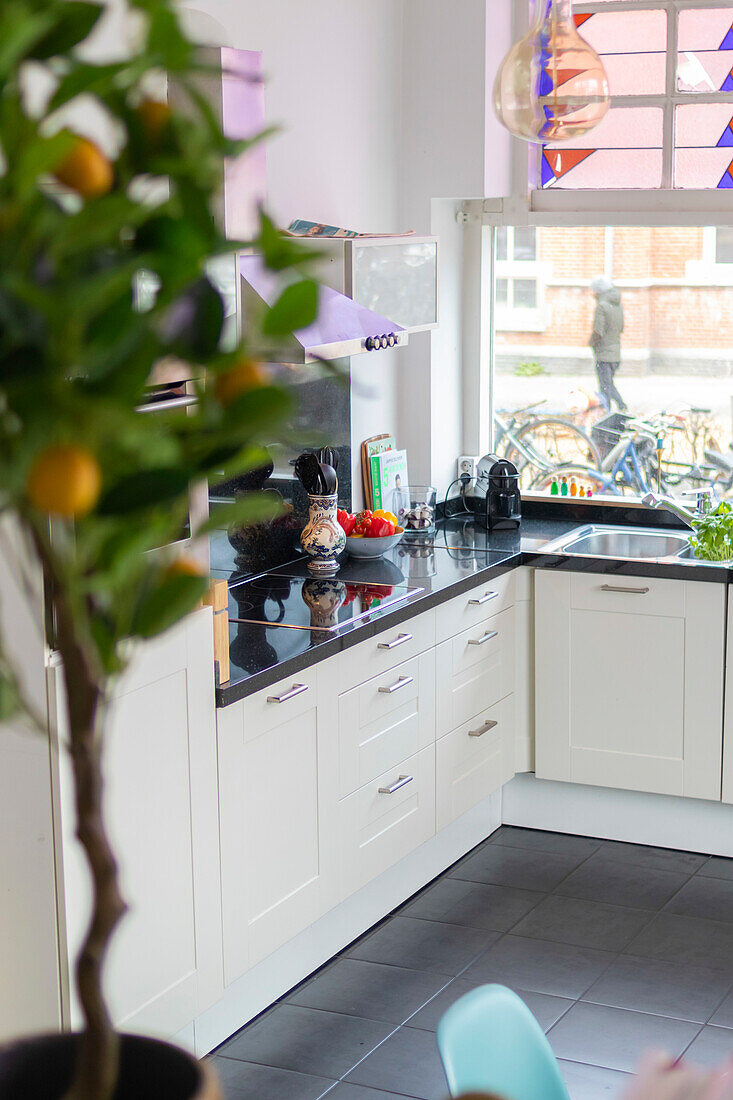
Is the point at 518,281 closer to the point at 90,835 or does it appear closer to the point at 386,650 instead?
the point at 386,650

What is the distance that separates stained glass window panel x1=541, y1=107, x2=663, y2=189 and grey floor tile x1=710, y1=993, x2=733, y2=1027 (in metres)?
2.64

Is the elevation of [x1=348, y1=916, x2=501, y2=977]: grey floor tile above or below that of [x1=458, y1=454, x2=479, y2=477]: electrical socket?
below

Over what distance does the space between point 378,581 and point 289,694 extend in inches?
32.5

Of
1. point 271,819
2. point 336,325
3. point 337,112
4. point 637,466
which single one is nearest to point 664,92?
point 337,112

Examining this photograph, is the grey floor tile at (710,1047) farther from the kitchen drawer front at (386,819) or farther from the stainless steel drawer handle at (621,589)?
the stainless steel drawer handle at (621,589)

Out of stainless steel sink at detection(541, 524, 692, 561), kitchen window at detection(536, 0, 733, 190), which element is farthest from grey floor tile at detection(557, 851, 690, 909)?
kitchen window at detection(536, 0, 733, 190)

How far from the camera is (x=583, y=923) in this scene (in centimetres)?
379

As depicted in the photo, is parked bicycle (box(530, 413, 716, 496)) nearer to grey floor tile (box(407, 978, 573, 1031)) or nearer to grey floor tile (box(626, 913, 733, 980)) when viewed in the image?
grey floor tile (box(626, 913, 733, 980))

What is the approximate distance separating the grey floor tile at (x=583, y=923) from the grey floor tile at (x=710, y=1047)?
1.55 feet

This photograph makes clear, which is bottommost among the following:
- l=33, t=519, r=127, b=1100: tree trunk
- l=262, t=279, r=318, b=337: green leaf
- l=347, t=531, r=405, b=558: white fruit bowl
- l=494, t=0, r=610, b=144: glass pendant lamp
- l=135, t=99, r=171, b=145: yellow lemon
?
l=347, t=531, r=405, b=558: white fruit bowl

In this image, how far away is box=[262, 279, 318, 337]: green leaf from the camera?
0.47 meters

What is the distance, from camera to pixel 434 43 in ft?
14.6

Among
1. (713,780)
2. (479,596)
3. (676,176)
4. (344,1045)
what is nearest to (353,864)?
(344,1045)

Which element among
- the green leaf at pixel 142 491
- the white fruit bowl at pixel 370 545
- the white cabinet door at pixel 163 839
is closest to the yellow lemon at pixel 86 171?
the green leaf at pixel 142 491
